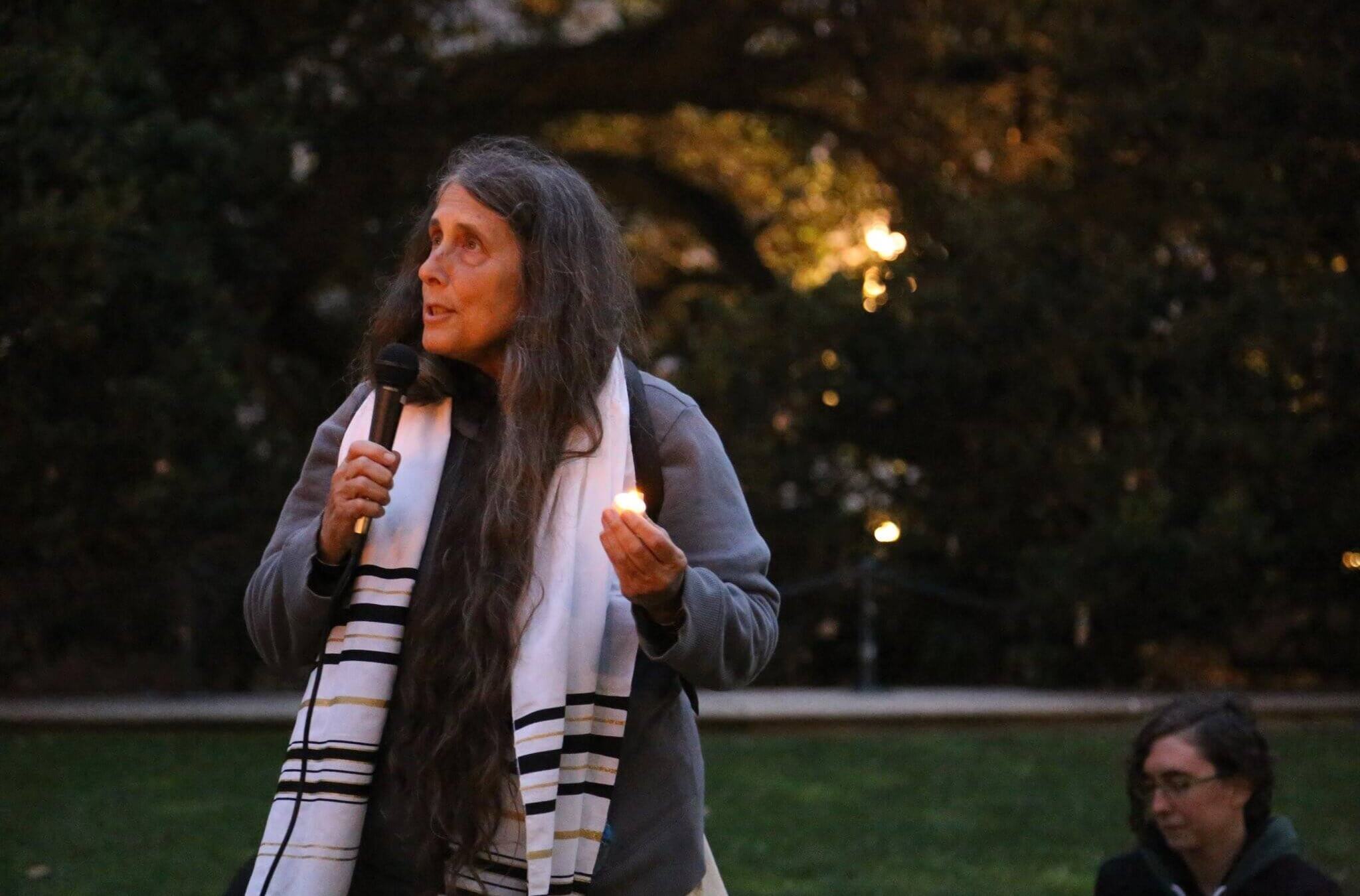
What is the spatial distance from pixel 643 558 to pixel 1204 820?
2.40 m

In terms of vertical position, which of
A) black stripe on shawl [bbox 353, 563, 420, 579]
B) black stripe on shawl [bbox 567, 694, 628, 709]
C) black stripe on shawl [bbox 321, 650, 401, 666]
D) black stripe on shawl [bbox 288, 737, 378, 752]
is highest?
black stripe on shawl [bbox 353, 563, 420, 579]

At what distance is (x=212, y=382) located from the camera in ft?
35.3

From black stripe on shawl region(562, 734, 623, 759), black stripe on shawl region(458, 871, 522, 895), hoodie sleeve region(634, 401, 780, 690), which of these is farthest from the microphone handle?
black stripe on shawl region(458, 871, 522, 895)

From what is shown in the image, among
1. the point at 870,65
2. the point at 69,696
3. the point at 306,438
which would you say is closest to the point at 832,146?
the point at 870,65

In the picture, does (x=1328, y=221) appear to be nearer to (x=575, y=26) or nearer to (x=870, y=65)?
(x=870, y=65)

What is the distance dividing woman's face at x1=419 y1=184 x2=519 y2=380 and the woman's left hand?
0.45 meters

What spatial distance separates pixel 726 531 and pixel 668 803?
40 cm

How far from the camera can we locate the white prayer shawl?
8.53ft

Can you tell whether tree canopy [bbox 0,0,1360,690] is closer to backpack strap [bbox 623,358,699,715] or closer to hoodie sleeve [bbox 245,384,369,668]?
hoodie sleeve [bbox 245,384,369,668]

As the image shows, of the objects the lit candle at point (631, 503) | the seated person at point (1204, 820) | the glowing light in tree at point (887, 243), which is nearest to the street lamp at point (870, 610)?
the glowing light in tree at point (887, 243)

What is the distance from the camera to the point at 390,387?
2.79m

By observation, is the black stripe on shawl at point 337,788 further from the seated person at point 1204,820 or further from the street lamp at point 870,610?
the street lamp at point 870,610

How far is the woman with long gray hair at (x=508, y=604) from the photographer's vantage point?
2.62 meters

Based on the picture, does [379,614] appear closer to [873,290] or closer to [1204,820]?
[1204,820]
